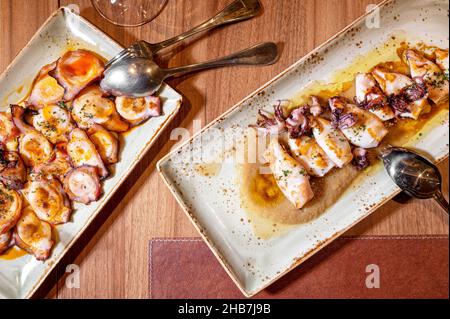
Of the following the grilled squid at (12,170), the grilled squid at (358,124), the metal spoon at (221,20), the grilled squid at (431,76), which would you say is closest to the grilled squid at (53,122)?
the grilled squid at (12,170)

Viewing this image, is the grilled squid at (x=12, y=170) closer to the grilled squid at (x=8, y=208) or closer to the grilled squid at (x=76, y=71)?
the grilled squid at (x=8, y=208)

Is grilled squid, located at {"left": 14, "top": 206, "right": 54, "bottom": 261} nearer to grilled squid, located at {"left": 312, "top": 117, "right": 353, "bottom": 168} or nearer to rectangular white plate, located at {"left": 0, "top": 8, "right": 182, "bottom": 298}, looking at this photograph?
rectangular white plate, located at {"left": 0, "top": 8, "right": 182, "bottom": 298}

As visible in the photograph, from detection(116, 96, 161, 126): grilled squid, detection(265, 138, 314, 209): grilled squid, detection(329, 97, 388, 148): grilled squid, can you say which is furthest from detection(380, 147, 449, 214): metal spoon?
detection(116, 96, 161, 126): grilled squid

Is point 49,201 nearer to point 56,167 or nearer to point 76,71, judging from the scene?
point 56,167

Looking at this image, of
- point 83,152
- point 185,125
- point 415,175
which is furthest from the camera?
point 185,125

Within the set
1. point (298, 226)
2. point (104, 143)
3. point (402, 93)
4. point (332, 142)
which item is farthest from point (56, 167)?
point (402, 93)

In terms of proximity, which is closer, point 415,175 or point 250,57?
point 415,175

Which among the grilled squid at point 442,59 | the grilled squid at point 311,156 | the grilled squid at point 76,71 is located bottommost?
the grilled squid at point 311,156
